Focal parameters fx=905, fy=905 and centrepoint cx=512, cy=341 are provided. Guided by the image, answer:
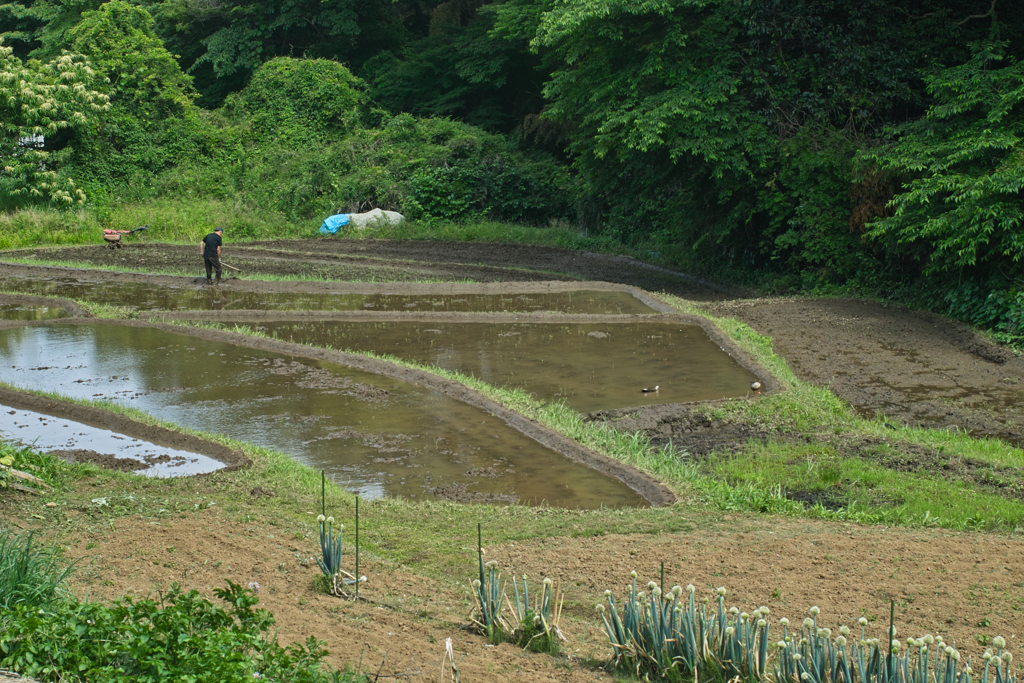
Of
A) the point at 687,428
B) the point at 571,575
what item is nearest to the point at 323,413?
the point at 687,428

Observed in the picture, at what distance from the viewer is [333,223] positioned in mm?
30734

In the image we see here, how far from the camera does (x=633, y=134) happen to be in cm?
2039

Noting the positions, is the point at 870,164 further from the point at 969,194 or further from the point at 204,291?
the point at 204,291

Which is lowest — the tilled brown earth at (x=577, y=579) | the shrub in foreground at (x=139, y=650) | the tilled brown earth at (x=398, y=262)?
the tilled brown earth at (x=577, y=579)

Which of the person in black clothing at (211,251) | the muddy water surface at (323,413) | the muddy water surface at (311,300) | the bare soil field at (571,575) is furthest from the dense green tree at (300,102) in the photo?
the bare soil field at (571,575)

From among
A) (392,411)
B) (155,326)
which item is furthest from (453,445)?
(155,326)

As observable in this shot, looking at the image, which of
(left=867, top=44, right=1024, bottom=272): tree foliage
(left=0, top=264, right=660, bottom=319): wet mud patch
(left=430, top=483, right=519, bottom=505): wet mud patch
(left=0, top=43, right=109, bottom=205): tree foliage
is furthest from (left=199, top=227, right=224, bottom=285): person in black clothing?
(left=867, top=44, right=1024, bottom=272): tree foliage

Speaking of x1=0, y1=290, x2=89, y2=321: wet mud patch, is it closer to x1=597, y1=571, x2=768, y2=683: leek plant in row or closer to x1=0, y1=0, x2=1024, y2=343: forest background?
x1=0, y1=0, x2=1024, y2=343: forest background

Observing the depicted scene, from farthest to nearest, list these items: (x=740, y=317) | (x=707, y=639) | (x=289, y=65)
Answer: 1. (x=289, y=65)
2. (x=740, y=317)
3. (x=707, y=639)

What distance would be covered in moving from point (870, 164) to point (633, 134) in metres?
5.12

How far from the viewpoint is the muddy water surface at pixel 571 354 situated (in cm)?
1248

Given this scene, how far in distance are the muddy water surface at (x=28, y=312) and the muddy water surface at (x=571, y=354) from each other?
4.67 m

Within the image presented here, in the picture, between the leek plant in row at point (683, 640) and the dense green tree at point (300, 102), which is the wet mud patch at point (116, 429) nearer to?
the leek plant in row at point (683, 640)

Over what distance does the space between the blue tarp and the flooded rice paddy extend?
1991 centimetres
